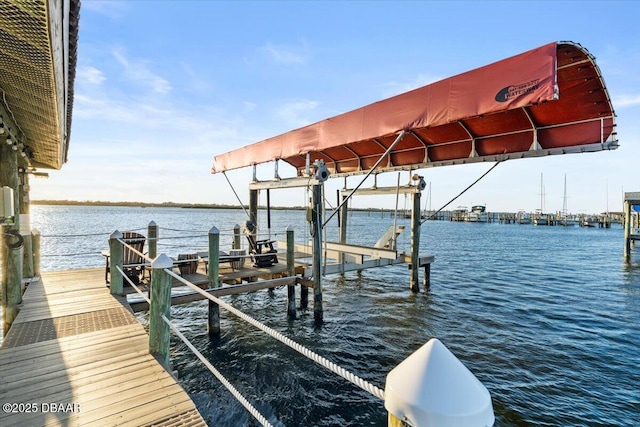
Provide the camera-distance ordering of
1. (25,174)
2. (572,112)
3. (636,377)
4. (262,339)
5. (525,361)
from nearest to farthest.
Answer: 1. (572,112)
2. (636,377)
3. (525,361)
4. (262,339)
5. (25,174)

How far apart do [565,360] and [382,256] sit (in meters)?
5.59

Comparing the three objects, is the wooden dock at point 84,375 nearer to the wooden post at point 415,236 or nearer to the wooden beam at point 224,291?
the wooden beam at point 224,291

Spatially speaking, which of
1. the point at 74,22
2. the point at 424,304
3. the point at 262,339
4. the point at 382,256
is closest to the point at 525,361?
the point at 424,304

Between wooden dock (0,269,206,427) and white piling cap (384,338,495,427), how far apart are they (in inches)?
98.5

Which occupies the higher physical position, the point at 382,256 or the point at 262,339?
the point at 382,256

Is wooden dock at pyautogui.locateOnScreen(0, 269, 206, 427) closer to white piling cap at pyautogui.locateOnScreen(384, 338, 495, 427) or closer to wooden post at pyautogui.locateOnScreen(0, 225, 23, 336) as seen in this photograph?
wooden post at pyautogui.locateOnScreen(0, 225, 23, 336)

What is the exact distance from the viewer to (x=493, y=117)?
7363 millimetres

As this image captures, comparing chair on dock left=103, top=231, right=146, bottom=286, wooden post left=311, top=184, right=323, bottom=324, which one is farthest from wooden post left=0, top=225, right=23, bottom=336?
wooden post left=311, top=184, right=323, bottom=324

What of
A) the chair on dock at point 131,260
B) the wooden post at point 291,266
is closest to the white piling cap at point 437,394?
the wooden post at point 291,266

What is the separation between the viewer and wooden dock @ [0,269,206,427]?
9.28 feet

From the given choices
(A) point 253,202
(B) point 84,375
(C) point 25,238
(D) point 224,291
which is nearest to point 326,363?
(B) point 84,375

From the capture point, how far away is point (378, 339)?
8.02 m

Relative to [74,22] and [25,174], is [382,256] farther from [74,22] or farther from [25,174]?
[25,174]

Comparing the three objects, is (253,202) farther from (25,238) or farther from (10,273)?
(10,273)
